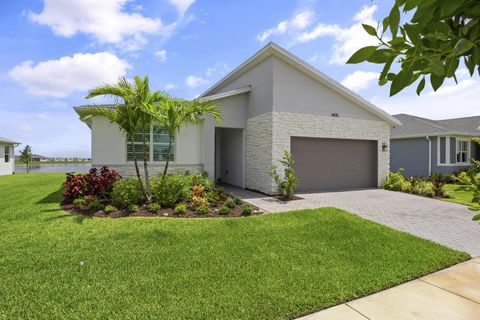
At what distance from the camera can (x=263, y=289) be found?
3.88m

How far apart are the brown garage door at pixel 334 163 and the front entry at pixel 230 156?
9.83ft

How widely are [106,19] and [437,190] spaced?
596 inches

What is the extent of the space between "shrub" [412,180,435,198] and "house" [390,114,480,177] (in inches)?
256

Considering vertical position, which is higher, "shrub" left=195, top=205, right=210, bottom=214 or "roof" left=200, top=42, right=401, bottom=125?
"roof" left=200, top=42, right=401, bottom=125

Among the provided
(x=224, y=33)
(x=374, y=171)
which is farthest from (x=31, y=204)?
(x=374, y=171)

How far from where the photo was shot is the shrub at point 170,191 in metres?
8.81

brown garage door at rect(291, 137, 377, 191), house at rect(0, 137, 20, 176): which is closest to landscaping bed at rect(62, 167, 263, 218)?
brown garage door at rect(291, 137, 377, 191)

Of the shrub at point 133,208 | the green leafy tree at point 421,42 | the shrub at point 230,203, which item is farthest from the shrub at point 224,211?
the green leafy tree at point 421,42

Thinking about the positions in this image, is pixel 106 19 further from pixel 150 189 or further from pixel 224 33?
pixel 150 189

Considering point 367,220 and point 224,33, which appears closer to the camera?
point 367,220

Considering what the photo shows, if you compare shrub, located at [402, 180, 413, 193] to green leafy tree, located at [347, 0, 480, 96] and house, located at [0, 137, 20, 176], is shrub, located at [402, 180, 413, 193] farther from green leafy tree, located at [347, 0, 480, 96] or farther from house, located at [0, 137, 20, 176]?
house, located at [0, 137, 20, 176]

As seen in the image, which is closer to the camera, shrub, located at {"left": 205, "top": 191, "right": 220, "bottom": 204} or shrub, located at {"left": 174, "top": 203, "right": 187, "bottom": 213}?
shrub, located at {"left": 174, "top": 203, "right": 187, "bottom": 213}

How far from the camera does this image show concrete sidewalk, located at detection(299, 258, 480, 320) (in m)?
3.39

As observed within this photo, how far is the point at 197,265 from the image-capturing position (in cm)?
466
